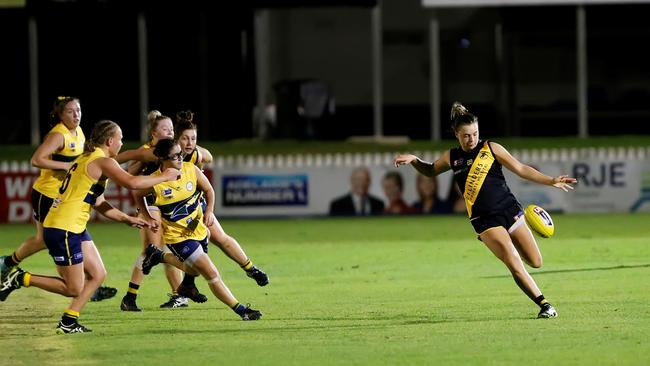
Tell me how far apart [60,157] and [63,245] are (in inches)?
100

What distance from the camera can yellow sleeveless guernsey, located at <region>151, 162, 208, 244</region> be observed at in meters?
13.3

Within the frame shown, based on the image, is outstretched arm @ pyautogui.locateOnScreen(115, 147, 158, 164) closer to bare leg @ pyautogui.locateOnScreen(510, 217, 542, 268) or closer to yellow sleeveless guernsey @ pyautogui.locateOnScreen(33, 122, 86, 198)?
yellow sleeveless guernsey @ pyautogui.locateOnScreen(33, 122, 86, 198)

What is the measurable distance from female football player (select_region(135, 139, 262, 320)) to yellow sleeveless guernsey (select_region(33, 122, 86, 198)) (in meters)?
1.61

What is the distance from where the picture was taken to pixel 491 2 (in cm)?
3123

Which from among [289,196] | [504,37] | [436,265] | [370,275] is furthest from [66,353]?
[504,37]

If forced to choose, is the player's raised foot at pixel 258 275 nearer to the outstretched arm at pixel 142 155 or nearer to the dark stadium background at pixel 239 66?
the outstretched arm at pixel 142 155

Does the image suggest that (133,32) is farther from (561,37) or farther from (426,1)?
(561,37)

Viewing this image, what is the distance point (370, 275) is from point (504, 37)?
16075mm

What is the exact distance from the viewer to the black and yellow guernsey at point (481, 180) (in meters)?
13.3

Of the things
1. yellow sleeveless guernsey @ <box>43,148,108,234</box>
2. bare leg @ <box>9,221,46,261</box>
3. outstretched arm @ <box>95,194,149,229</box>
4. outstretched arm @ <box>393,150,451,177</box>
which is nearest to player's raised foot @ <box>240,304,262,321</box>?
outstretched arm @ <box>95,194,149,229</box>

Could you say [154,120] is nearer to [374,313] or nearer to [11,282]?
[11,282]

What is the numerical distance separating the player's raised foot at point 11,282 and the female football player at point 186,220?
3.72 feet

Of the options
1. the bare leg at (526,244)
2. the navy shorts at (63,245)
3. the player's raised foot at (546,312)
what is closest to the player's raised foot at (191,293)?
the navy shorts at (63,245)

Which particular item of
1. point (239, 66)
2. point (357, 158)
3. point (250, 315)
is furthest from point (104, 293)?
point (239, 66)
